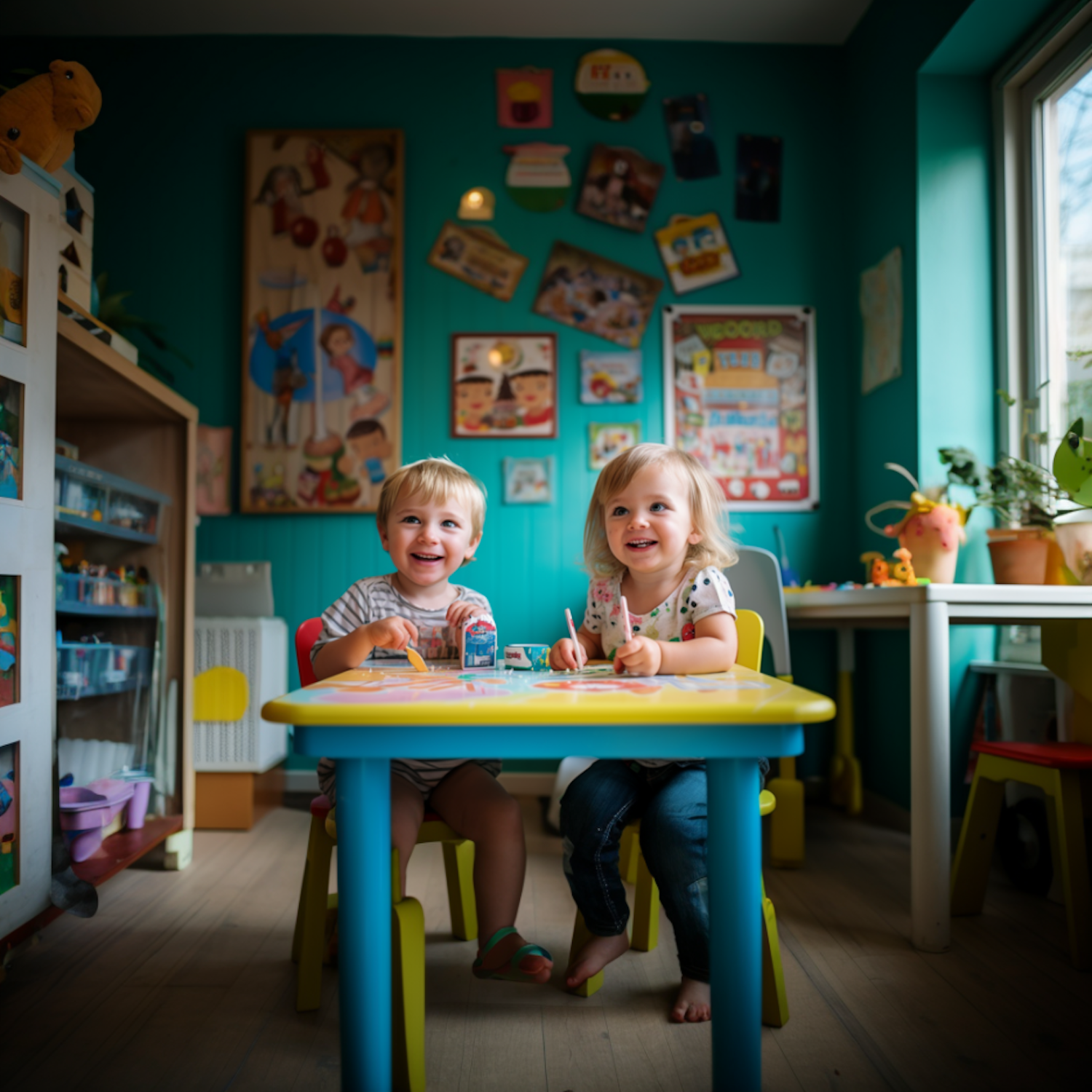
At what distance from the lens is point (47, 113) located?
1520mm

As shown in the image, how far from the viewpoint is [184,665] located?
2152 millimetres

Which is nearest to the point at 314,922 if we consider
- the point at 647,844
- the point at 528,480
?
the point at 647,844

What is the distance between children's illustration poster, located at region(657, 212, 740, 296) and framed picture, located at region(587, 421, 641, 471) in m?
0.52

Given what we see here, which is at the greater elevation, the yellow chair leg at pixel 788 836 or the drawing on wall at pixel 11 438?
the drawing on wall at pixel 11 438

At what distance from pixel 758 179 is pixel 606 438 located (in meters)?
1.07

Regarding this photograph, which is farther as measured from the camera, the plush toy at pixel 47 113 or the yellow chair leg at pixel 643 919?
the yellow chair leg at pixel 643 919

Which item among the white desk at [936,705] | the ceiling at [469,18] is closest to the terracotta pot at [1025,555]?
the white desk at [936,705]

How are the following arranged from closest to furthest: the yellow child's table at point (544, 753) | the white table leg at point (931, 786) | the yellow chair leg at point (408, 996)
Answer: the yellow child's table at point (544, 753)
the yellow chair leg at point (408, 996)
the white table leg at point (931, 786)

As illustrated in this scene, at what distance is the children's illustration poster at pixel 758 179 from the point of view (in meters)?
2.99

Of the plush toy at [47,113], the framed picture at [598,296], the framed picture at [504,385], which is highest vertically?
the framed picture at [598,296]

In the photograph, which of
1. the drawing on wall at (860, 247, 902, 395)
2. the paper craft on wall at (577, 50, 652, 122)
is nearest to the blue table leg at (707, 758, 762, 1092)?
the drawing on wall at (860, 247, 902, 395)

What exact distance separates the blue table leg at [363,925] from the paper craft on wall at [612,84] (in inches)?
111

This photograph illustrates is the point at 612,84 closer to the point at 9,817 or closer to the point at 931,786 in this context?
the point at 931,786

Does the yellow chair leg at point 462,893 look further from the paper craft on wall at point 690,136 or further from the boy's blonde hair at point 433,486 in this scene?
the paper craft on wall at point 690,136
